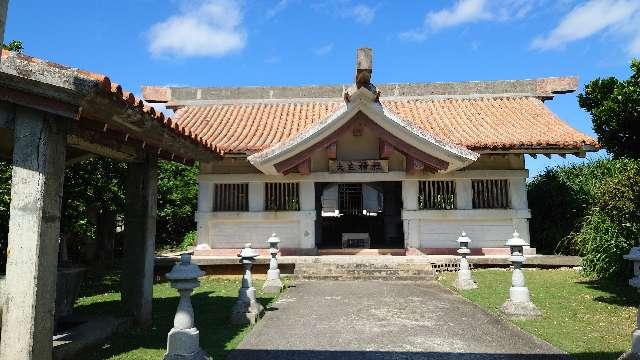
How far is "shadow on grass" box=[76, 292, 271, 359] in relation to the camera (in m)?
4.84

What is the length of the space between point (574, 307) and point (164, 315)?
657cm

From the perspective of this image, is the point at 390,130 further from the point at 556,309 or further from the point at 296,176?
the point at 556,309

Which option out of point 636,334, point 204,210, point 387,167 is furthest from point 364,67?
point 204,210

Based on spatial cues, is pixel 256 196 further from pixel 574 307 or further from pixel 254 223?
pixel 574 307

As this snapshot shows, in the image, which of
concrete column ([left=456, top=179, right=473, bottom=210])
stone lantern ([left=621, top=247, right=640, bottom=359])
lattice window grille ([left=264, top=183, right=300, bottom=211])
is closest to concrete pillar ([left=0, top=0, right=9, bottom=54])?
stone lantern ([left=621, top=247, right=640, bottom=359])

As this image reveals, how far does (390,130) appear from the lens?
1101cm

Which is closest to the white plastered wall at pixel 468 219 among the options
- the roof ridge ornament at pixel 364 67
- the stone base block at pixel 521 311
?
the roof ridge ornament at pixel 364 67

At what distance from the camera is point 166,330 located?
18.6 feet

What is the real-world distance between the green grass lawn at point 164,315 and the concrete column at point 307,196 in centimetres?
265

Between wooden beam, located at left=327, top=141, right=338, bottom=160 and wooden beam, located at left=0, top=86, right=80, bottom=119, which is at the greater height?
wooden beam, located at left=327, top=141, right=338, bottom=160

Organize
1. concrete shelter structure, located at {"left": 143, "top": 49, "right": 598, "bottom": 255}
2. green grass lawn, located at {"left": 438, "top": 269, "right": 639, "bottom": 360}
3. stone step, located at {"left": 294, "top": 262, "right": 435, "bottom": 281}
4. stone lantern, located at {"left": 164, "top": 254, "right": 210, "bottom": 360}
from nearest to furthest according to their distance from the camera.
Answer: stone lantern, located at {"left": 164, "top": 254, "right": 210, "bottom": 360} → green grass lawn, located at {"left": 438, "top": 269, "right": 639, "bottom": 360} → stone step, located at {"left": 294, "top": 262, "right": 435, "bottom": 281} → concrete shelter structure, located at {"left": 143, "top": 49, "right": 598, "bottom": 255}

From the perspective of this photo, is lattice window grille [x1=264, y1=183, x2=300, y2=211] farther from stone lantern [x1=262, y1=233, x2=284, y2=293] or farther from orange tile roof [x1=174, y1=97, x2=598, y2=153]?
stone lantern [x1=262, y1=233, x2=284, y2=293]

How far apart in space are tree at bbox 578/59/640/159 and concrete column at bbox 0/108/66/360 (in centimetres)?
716

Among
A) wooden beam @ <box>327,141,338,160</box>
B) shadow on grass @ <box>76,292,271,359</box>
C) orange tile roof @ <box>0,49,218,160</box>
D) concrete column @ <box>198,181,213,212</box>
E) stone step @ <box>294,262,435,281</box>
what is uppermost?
wooden beam @ <box>327,141,338,160</box>
